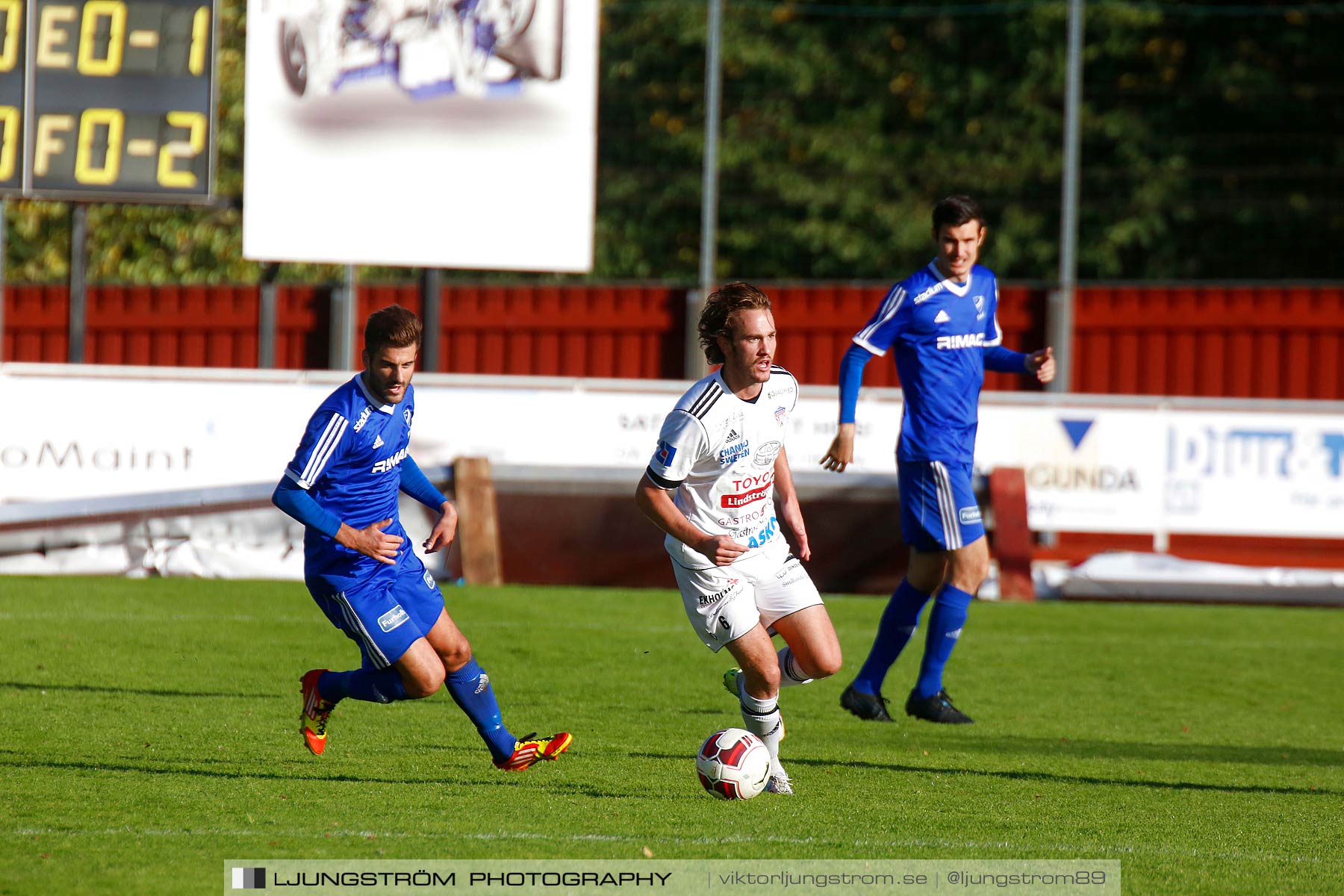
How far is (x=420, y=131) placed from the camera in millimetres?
15586

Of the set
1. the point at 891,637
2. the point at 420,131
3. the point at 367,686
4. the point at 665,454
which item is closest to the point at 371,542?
the point at 367,686

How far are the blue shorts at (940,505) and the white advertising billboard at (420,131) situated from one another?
Answer: 8.78 m

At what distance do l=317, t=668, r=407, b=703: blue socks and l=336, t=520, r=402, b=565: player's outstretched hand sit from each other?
1.55ft

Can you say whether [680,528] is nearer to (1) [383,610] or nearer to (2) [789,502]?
(2) [789,502]

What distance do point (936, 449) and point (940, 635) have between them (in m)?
0.83

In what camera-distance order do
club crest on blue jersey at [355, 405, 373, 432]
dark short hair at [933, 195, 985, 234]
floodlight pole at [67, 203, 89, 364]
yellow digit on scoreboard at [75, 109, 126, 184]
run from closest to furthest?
club crest on blue jersey at [355, 405, 373, 432], dark short hair at [933, 195, 985, 234], yellow digit on scoreboard at [75, 109, 126, 184], floodlight pole at [67, 203, 89, 364]

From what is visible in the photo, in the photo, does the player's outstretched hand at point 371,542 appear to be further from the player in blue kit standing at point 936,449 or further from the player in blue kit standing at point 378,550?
the player in blue kit standing at point 936,449

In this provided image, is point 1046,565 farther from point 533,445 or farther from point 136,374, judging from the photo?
point 136,374

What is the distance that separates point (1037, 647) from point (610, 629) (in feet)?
8.66

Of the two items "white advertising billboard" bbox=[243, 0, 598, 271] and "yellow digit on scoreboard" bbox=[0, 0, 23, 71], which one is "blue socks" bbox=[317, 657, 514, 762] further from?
"white advertising billboard" bbox=[243, 0, 598, 271]

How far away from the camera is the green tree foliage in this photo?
26.7 metres

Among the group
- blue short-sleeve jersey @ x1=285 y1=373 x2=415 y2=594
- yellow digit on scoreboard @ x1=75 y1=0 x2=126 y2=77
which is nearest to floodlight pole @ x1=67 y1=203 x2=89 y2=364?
yellow digit on scoreboard @ x1=75 y1=0 x2=126 y2=77

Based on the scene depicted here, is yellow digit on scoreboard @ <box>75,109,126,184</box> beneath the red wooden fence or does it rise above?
above

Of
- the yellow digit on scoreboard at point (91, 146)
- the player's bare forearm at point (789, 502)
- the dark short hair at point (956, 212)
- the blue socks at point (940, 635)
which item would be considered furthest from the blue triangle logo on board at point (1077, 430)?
the player's bare forearm at point (789, 502)
